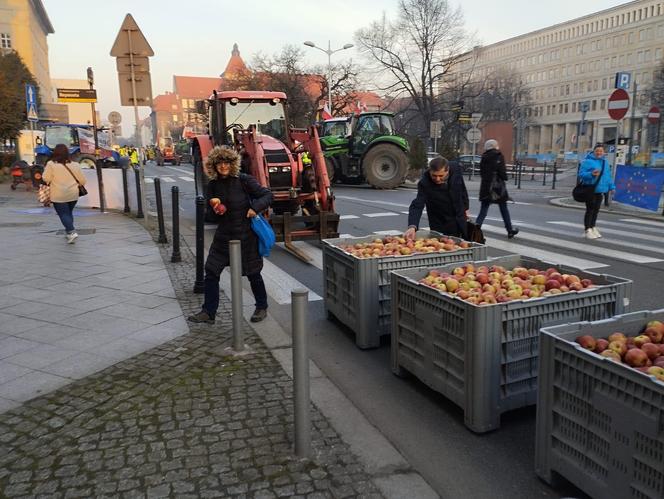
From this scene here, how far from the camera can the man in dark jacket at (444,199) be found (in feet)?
20.2

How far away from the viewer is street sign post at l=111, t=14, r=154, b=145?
10969mm

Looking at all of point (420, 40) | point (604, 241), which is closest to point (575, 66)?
point (420, 40)

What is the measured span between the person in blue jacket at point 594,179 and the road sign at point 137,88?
848cm

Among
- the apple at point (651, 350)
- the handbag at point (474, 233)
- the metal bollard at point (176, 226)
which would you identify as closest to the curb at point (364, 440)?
the apple at point (651, 350)

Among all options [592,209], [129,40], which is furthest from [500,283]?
[129,40]

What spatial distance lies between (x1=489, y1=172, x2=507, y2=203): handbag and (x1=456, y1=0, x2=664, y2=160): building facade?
3030 inches

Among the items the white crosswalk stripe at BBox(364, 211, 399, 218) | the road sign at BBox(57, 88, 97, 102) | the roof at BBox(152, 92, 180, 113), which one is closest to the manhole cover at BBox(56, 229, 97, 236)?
the road sign at BBox(57, 88, 97, 102)

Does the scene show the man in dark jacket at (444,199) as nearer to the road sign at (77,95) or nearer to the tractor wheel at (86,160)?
the road sign at (77,95)

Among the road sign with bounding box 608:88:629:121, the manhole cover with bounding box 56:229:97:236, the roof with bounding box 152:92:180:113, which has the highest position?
the roof with bounding box 152:92:180:113

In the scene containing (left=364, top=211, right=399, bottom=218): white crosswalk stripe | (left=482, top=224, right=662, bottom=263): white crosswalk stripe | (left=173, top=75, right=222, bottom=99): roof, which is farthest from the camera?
(left=173, top=75, right=222, bottom=99): roof

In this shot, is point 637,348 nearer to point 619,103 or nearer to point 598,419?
point 598,419

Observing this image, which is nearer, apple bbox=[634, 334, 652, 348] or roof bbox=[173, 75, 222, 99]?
apple bbox=[634, 334, 652, 348]

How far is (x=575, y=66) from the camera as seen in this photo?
Result: 10450cm

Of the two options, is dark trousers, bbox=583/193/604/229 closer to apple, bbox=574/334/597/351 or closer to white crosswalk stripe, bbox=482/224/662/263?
white crosswalk stripe, bbox=482/224/662/263
